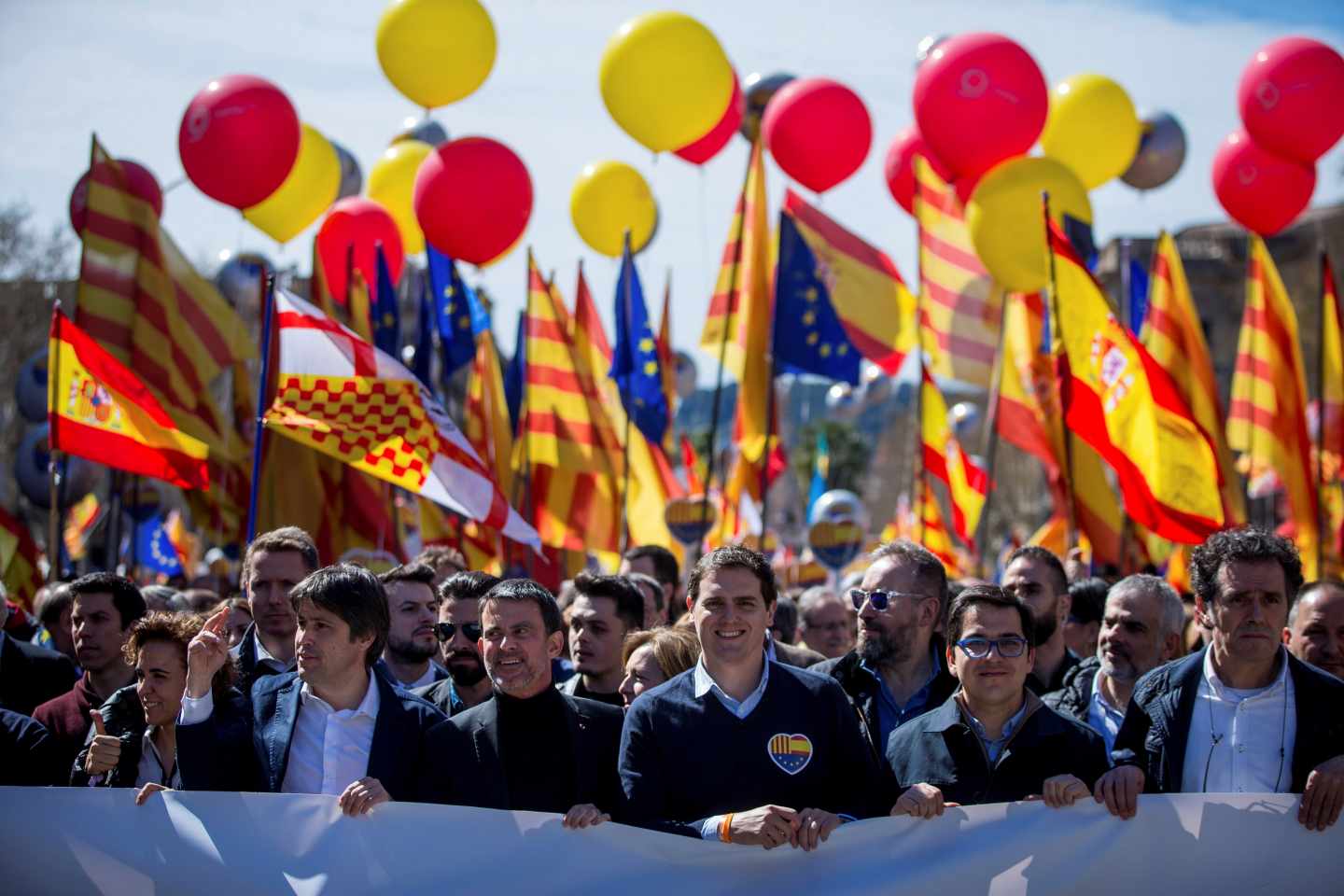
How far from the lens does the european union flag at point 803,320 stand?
1270cm

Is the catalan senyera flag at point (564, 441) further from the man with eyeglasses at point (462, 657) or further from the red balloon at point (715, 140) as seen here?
the man with eyeglasses at point (462, 657)

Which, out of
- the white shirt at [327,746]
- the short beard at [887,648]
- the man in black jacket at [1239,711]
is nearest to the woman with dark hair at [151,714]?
the white shirt at [327,746]

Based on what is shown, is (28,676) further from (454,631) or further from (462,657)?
(454,631)

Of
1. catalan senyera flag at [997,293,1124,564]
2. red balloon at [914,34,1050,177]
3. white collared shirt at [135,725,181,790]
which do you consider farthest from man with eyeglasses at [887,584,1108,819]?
red balloon at [914,34,1050,177]

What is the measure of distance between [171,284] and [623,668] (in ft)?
23.5

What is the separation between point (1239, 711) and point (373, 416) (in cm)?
493

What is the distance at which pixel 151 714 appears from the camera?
4793mm

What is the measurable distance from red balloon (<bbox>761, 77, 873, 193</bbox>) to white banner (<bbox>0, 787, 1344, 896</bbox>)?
10.3 m

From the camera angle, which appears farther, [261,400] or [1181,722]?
[261,400]

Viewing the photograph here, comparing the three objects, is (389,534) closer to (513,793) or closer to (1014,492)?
(513,793)

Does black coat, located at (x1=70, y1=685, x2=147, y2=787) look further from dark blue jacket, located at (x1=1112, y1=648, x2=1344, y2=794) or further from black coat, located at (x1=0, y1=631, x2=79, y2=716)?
dark blue jacket, located at (x1=1112, y1=648, x2=1344, y2=794)

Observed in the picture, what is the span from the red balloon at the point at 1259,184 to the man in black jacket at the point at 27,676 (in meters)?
11.0

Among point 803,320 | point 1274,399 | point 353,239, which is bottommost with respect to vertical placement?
point 1274,399

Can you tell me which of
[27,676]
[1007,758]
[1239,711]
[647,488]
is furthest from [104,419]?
[1239,711]
